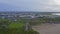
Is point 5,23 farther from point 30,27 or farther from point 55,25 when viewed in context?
point 55,25

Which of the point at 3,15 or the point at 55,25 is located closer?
the point at 3,15

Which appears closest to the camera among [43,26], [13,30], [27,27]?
[13,30]

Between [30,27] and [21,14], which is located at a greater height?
[21,14]

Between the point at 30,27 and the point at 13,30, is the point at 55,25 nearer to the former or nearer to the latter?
the point at 30,27

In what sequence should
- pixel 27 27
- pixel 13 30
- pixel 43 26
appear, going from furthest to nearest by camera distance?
pixel 43 26 < pixel 27 27 < pixel 13 30

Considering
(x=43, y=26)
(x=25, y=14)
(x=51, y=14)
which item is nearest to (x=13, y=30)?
(x=25, y=14)

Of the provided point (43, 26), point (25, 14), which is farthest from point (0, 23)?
point (43, 26)
